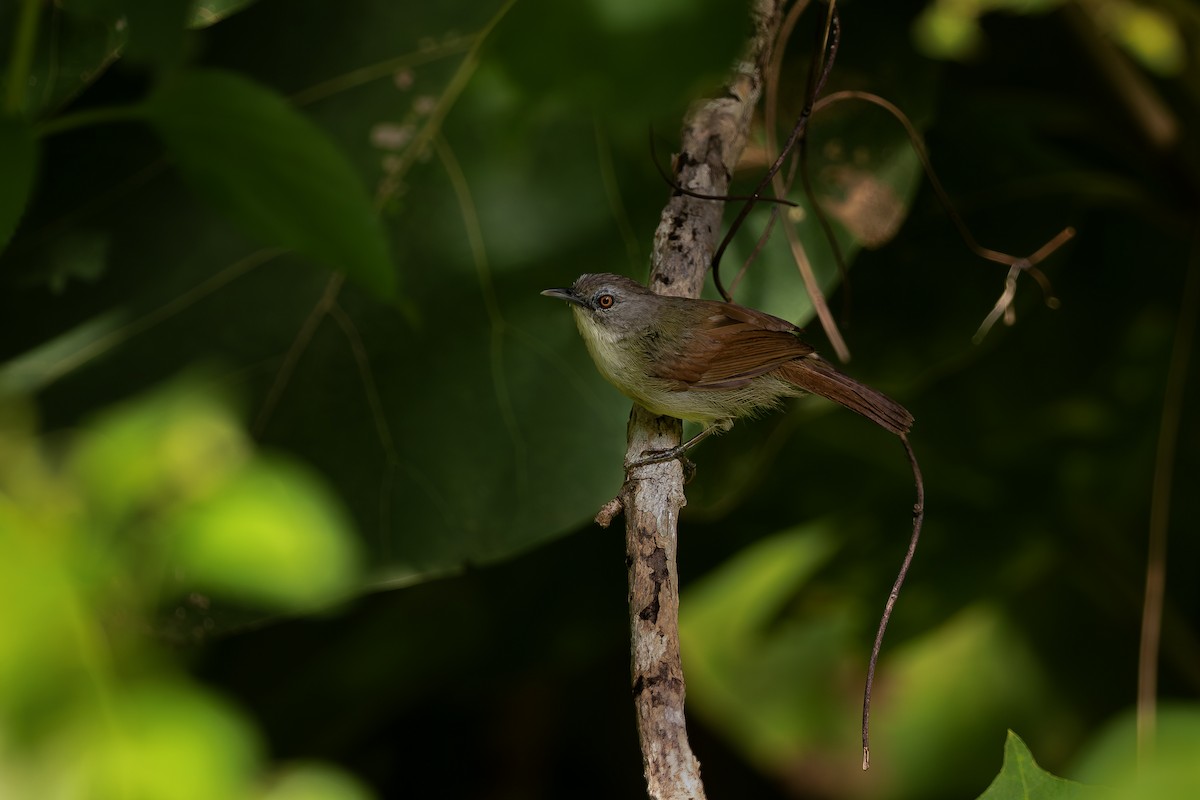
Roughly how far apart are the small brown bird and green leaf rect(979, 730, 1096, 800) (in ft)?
2.28

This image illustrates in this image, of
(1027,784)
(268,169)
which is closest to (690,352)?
(268,169)

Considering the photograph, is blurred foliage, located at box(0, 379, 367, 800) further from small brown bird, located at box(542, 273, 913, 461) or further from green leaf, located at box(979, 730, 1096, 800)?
green leaf, located at box(979, 730, 1096, 800)

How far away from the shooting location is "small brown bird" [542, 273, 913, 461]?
185cm

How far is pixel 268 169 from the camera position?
1389mm

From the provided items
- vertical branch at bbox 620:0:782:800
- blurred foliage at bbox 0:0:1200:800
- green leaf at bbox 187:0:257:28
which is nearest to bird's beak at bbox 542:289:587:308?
blurred foliage at bbox 0:0:1200:800

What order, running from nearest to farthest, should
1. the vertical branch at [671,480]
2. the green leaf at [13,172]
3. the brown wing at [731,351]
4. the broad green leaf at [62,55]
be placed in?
the vertical branch at [671,480] → the green leaf at [13,172] → the broad green leaf at [62,55] → the brown wing at [731,351]

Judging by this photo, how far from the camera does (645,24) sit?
0.99 meters

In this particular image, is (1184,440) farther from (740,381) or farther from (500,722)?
(500,722)

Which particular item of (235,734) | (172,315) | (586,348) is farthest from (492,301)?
(235,734)

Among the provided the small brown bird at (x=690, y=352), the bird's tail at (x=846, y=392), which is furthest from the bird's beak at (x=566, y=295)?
the bird's tail at (x=846, y=392)

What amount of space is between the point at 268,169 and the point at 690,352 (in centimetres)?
84

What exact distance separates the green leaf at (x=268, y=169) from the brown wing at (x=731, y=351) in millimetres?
662

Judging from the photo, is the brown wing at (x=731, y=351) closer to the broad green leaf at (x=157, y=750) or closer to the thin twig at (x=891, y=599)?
the thin twig at (x=891, y=599)

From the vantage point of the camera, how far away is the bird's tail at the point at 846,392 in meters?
1.79
